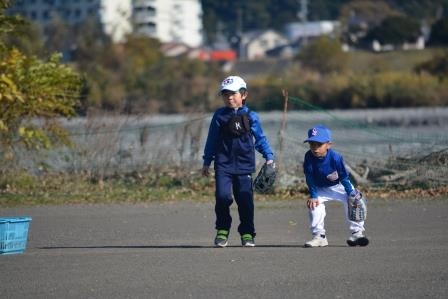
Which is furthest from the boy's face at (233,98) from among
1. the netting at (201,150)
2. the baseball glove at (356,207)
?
the netting at (201,150)

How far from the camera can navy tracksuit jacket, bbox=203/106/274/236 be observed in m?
12.7

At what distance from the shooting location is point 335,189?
1262cm

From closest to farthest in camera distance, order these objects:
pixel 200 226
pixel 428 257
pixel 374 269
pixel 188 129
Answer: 1. pixel 374 269
2. pixel 428 257
3. pixel 200 226
4. pixel 188 129

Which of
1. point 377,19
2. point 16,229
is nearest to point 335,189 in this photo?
point 16,229

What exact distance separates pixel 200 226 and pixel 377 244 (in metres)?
3.66

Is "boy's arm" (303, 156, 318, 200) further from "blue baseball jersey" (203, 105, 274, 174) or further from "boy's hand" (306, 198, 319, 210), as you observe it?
"blue baseball jersey" (203, 105, 274, 174)

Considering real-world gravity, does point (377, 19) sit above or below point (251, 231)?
above

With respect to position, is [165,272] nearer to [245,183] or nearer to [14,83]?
[245,183]

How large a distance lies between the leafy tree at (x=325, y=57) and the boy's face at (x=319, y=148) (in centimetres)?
6281

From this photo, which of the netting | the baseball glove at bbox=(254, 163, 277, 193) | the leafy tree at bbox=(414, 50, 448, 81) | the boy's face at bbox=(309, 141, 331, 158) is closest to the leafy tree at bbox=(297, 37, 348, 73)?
the leafy tree at bbox=(414, 50, 448, 81)

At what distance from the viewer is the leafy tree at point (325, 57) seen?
251 ft

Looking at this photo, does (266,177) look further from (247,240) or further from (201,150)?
(201,150)

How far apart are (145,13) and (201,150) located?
337 ft

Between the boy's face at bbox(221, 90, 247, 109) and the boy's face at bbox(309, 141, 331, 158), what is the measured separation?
0.92m
